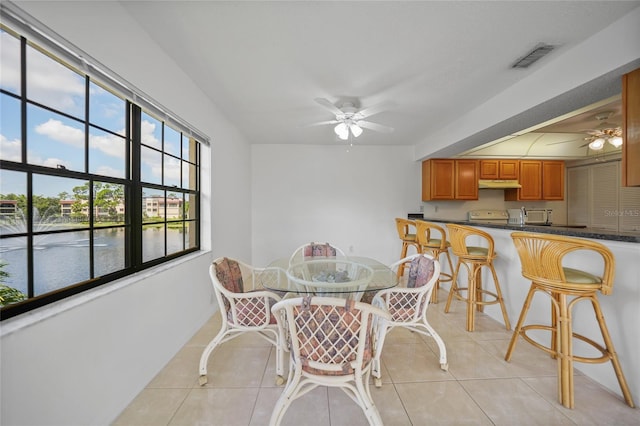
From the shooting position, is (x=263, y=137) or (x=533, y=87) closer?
(x=533, y=87)

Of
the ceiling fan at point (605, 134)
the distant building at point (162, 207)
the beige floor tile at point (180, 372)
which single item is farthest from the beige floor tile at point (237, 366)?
the ceiling fan at point (605, 134)

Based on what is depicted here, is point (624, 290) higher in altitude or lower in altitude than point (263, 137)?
lower

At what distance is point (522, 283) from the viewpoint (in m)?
2.49

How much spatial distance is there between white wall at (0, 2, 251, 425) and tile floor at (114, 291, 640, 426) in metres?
0.22

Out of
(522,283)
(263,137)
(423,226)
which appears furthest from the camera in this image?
(263,137)

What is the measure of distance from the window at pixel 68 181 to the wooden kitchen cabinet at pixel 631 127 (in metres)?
3.34

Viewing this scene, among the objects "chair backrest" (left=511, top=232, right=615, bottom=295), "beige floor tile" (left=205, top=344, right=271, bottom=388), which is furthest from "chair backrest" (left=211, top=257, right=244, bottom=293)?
"chair backrest" (left=511, top=232, right=615, bottom=295)

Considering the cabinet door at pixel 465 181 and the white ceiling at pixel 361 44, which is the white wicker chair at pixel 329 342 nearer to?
the white ceiling at pixel 361 44

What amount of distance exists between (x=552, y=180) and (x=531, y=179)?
0.39 m

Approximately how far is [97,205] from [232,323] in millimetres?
1147

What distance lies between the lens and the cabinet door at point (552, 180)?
481 centimetres

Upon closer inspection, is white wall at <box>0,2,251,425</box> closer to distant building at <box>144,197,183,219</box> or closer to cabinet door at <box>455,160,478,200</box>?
distant building at <box>144,197,183,219</box>

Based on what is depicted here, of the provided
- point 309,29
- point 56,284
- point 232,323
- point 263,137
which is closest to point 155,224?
point 56,284

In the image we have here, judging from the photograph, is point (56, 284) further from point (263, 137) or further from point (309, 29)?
point (263, 137)
